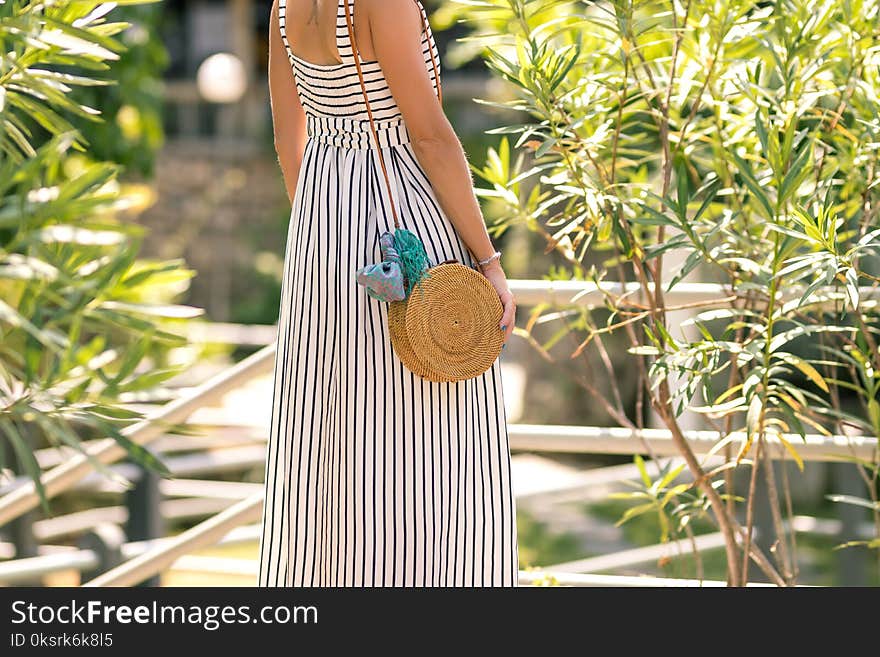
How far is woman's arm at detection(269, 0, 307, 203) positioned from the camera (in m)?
2.22

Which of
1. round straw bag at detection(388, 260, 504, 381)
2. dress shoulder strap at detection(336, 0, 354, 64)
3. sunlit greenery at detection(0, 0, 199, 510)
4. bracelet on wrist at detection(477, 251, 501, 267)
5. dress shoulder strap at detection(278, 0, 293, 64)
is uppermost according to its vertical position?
dress shoulder strap at detection(278, 0, 293, 64)

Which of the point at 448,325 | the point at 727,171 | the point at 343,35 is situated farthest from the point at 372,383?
the point at 727,171

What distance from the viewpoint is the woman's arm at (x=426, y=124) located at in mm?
1931

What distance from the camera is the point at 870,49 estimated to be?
84.1 inches

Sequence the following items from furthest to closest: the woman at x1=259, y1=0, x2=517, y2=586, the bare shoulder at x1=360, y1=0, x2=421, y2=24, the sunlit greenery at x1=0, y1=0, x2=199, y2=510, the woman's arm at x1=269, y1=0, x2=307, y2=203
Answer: the woman's arm at x1=269, y1=0, x2=307, y2=203 < the woman at x1=259, y1=0, x2=517, y2=586 < the bare shoulder at x1=360, y1=0, x2=421, y2=24 < the sunlit greenery at x1=0, y1=0, x2=199, y2=510

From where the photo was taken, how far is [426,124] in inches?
77.8

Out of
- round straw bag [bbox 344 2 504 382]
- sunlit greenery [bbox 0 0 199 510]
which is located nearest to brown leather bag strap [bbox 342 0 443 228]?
round straw bag [bbox 344 2 504 382]

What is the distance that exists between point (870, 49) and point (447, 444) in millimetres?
988

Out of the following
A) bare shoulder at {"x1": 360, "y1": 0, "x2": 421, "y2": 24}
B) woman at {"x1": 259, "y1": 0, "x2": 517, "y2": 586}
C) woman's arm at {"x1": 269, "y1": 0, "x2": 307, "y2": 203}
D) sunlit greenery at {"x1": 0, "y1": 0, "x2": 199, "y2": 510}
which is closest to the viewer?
sunlit greenery at {"x1": 0, "y1": 0, "x2": 199, "y2": 510}

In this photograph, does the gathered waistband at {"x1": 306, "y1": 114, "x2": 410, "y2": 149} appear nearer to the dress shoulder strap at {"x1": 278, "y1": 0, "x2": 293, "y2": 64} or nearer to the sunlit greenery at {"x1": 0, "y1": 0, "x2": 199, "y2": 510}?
the dress shoulder strap at {"x1": 278, "y1": 0, "x2": 293, "y2": 64}

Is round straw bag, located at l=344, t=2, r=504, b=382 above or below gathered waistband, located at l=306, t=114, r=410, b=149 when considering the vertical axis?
below

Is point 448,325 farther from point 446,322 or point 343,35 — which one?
point 343,35
